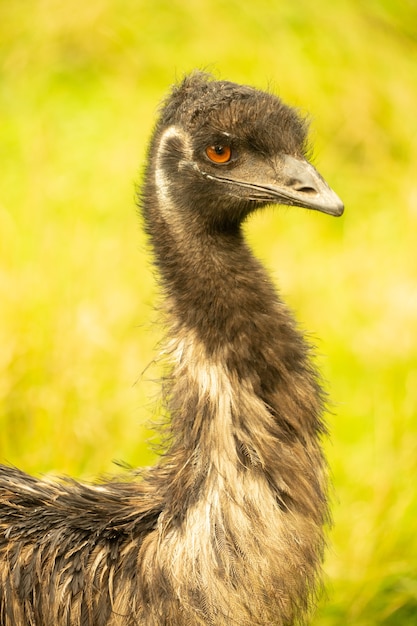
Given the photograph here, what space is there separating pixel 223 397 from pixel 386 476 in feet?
5.03

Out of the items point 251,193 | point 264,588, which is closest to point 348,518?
point 264,588

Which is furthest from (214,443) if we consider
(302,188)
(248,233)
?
(248,233)

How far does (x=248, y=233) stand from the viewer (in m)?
5.27

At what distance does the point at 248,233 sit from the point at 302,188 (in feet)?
8.74

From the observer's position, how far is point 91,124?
7043 mm

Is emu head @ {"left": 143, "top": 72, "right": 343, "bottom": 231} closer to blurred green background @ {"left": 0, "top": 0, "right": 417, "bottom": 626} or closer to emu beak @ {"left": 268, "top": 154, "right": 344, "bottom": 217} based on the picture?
emu beak @ {"left": 268, "top": 154, "right": 344, "bottom": 217}

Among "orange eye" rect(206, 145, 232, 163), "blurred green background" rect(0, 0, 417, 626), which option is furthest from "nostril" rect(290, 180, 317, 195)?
"blurred green background" rect(0, 0, 417, 626)

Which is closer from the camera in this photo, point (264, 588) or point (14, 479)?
point (264, 588)

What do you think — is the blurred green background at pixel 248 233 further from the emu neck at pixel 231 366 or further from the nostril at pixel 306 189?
the nostril at pixel 306 189

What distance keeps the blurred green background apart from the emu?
1.07 ft

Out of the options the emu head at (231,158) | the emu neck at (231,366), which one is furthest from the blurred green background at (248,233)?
the emu head at (231,158)

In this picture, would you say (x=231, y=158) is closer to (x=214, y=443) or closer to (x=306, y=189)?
(x=306, y=189)

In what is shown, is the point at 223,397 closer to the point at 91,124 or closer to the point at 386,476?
the point at 386,476

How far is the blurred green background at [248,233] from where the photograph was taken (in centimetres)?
400
